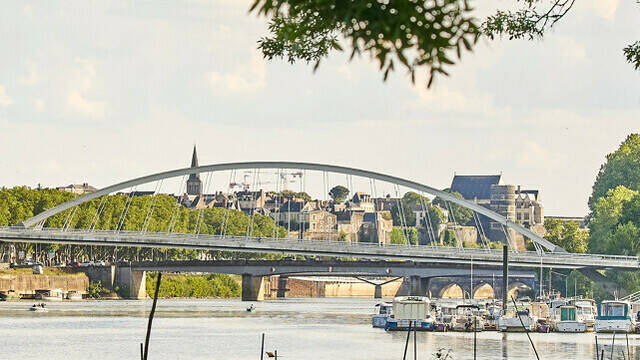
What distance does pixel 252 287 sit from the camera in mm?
112375

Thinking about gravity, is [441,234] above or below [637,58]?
above

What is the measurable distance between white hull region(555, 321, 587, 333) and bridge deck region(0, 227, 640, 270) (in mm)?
22198

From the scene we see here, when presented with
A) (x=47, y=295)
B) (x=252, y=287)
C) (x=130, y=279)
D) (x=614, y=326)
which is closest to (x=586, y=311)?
(x=614, y=326)

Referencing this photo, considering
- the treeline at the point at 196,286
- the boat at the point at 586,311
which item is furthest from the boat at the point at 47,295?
the boat at the point at 586,311

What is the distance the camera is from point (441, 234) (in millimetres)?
191125

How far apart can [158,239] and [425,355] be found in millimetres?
53075

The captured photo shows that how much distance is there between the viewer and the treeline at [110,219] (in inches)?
4306

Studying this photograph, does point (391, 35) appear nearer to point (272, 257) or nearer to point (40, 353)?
point (40, 353)

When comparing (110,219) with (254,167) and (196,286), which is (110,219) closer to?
(196,286)

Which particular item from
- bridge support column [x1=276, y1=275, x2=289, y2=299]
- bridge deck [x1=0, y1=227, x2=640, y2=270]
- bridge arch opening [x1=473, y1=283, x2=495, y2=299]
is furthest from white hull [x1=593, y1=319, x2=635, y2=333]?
bridge arch opening [x1=473, y1=283, x2=495, y2=299]

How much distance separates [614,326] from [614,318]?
22.3 inches

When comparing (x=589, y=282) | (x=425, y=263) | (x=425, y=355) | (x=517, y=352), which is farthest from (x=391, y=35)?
(x=425, y=263)

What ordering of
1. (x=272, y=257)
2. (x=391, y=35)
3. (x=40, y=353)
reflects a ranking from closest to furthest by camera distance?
(x=391, y=35)
(x=40, y=353)
(x=272, y=257)

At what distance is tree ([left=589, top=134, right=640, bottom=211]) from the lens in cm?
11388
